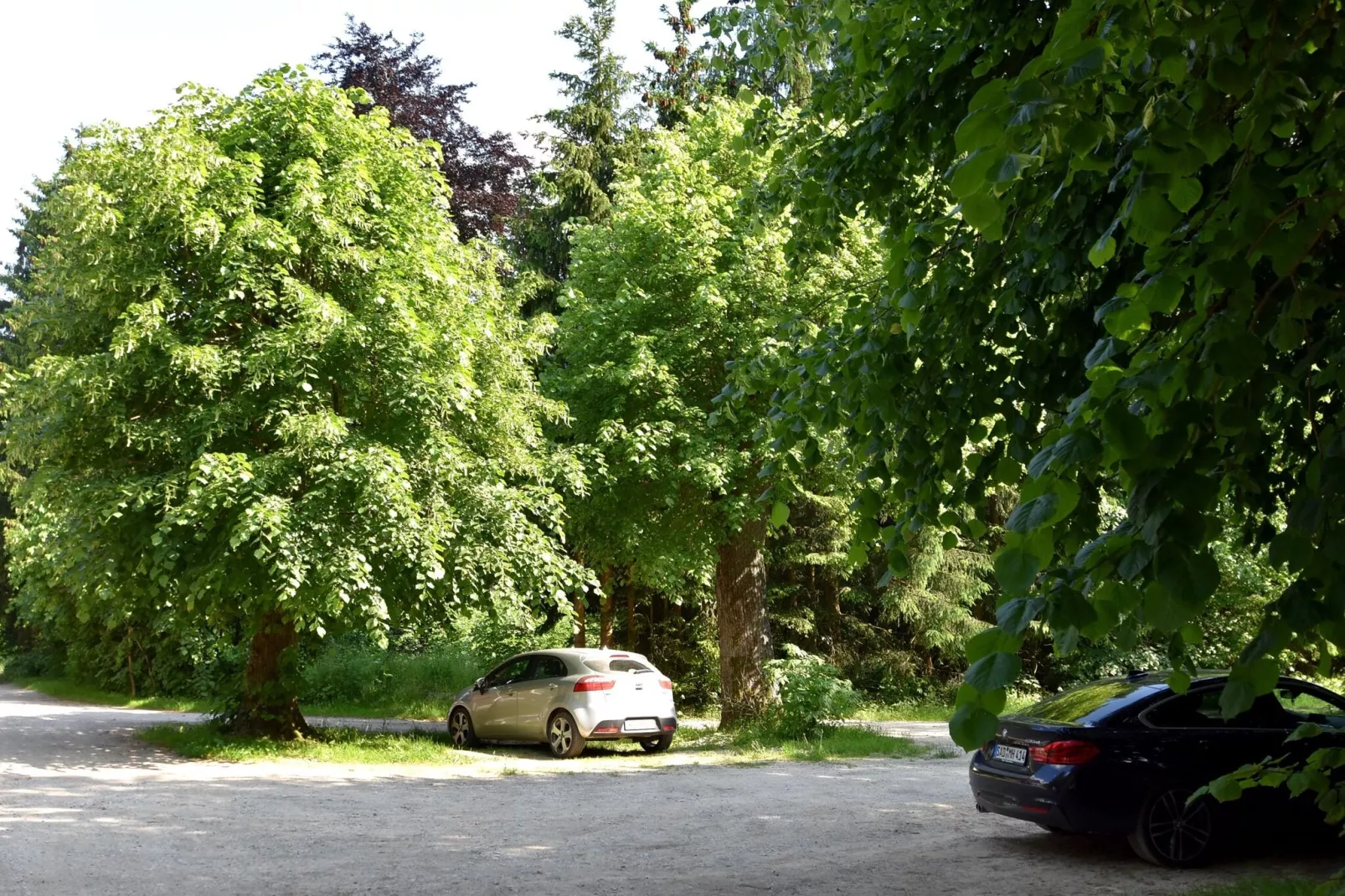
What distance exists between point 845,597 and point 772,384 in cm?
2185

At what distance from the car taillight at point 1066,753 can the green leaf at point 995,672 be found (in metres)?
7.46

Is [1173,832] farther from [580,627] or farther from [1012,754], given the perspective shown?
[580,627]

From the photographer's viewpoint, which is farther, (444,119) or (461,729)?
(444,119)

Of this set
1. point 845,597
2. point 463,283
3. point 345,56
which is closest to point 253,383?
point 463,283

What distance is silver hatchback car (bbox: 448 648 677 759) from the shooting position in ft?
55.0

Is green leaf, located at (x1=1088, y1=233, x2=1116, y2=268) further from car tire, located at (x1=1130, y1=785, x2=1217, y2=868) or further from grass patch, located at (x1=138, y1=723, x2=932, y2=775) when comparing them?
grass patch, located at (x1=138, y1=723, x2=932, y2=775)

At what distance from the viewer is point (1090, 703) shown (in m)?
9.37

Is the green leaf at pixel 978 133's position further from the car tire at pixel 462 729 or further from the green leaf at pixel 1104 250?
the car tire at pixel 462 729

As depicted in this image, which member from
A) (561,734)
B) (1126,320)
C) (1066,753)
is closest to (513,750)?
(561,734)

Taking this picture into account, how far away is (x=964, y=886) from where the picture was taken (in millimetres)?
8117

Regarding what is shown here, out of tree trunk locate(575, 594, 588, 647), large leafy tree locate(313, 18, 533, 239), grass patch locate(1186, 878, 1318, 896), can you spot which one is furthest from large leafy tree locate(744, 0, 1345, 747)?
large leafy tree locate(313, 18, 533, 239)

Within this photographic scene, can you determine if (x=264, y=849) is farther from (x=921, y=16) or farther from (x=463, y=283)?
(x=463, y=283)

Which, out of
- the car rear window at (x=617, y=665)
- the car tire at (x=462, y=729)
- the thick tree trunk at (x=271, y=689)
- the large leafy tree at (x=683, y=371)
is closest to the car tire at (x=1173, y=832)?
the large leafy tree at (x=683, y=371)

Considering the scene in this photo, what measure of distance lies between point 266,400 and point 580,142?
764 inches
